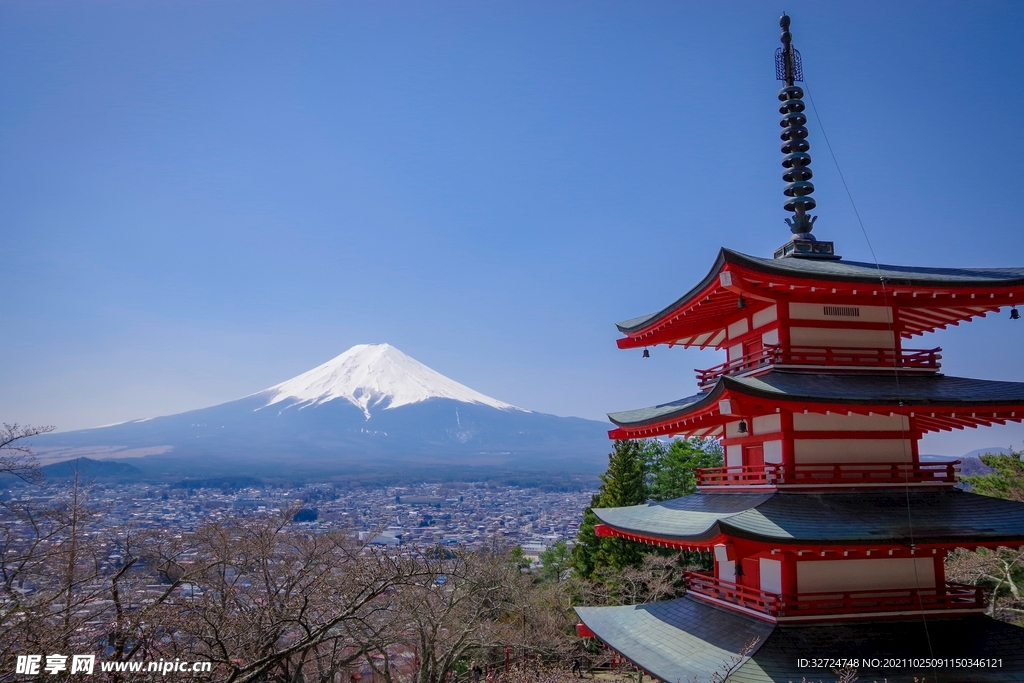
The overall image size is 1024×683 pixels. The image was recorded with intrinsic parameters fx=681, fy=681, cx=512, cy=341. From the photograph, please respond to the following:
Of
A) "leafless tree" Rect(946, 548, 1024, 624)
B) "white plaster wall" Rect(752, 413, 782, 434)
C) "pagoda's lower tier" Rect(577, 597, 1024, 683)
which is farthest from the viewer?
"leafless tree" Rect(946, 548, 1024, 624)

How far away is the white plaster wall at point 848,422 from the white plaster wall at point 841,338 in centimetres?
111

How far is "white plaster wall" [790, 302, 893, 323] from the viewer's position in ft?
34.4

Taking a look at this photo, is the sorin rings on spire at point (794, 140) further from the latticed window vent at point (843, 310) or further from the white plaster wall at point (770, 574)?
the white plaster wall at point (770, 574)

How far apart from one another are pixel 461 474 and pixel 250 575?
86.3m

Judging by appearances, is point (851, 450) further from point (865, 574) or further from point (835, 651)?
point (835, 651)

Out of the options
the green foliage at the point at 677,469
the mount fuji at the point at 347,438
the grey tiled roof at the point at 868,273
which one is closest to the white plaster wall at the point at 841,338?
the grey tiled roof at the point at 868,273

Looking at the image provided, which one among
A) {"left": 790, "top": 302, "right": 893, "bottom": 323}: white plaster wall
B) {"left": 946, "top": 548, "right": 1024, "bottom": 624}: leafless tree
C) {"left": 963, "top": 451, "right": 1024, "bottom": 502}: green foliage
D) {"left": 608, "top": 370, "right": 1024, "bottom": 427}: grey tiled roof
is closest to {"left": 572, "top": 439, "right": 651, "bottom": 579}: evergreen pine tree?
{"left": 946, "top": 548, "right": 1024, "bottom": 624}: leafless tree

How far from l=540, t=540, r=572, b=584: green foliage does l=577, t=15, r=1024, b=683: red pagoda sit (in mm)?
20638

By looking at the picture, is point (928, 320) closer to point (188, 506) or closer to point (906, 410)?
point (906, 410)

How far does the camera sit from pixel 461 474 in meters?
102

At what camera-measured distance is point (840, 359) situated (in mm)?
10438

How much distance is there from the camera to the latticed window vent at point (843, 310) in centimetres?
1056

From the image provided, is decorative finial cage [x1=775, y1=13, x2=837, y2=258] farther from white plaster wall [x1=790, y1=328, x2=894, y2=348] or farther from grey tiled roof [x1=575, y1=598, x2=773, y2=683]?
grey tiled roof [x1=575, y1=598, x2=773, y2=683]

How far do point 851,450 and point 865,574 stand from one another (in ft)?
5.80
